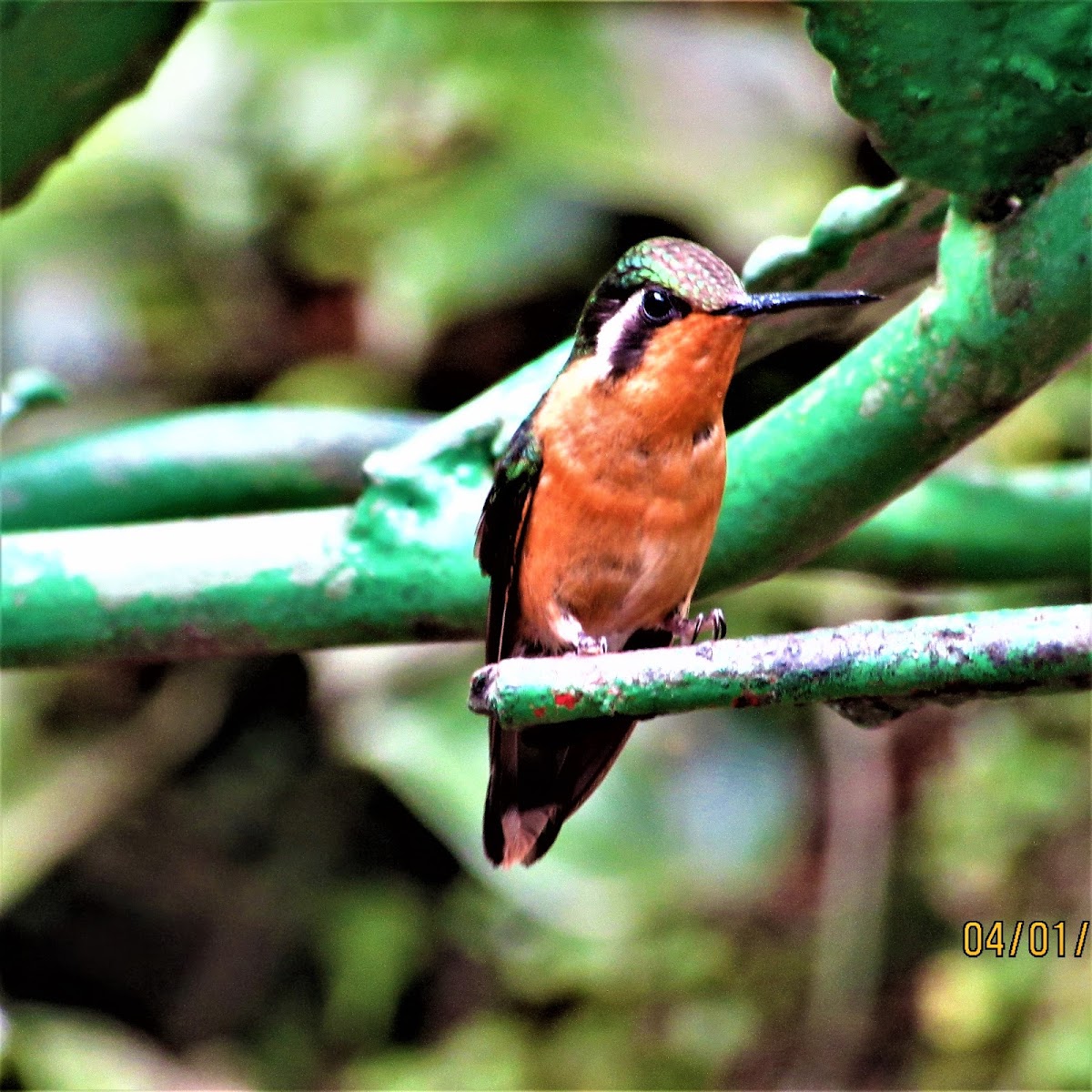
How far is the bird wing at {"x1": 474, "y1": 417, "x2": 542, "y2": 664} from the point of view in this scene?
150 cm

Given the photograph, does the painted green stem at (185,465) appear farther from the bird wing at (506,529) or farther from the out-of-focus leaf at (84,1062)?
the out-of-focus leaf at (84,1062)

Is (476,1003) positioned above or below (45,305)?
below

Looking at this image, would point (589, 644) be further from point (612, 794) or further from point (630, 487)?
point (612, 794)

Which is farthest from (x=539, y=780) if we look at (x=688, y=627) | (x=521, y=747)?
(x=688, y=627)

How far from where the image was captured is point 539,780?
1562 millimetres

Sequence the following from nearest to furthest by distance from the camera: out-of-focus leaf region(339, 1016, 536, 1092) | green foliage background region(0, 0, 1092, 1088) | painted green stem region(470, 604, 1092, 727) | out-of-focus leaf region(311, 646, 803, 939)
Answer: painted green stem region(470, 604, 1092, 727), out-of-focus leaf region(311, 646, 803, 939), green foliage background region(0, 0, 1092, 1088), out-of-focus leaf region(339, 1016, 536, 1092)

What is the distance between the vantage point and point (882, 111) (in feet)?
3.93

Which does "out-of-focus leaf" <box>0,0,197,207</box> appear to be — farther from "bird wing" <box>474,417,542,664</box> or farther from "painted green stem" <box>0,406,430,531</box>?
"bird wing" <box>474,417,542,664</box>

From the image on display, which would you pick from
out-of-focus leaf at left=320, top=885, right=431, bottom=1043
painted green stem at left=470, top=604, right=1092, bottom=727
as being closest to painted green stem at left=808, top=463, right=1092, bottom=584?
painted green stem at left=470, top=604, right=1092, bottom=727

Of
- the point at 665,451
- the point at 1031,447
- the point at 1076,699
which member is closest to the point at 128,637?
the point at 665,451

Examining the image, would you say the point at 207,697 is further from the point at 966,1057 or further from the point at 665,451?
the point at 665,451

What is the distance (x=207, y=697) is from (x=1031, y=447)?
6.76 feet

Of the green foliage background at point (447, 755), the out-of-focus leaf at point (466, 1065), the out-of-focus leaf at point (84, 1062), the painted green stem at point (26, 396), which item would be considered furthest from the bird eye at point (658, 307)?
the out-of-focus leaf at point (466, 1065)

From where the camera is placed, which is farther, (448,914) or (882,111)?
(448,914)
